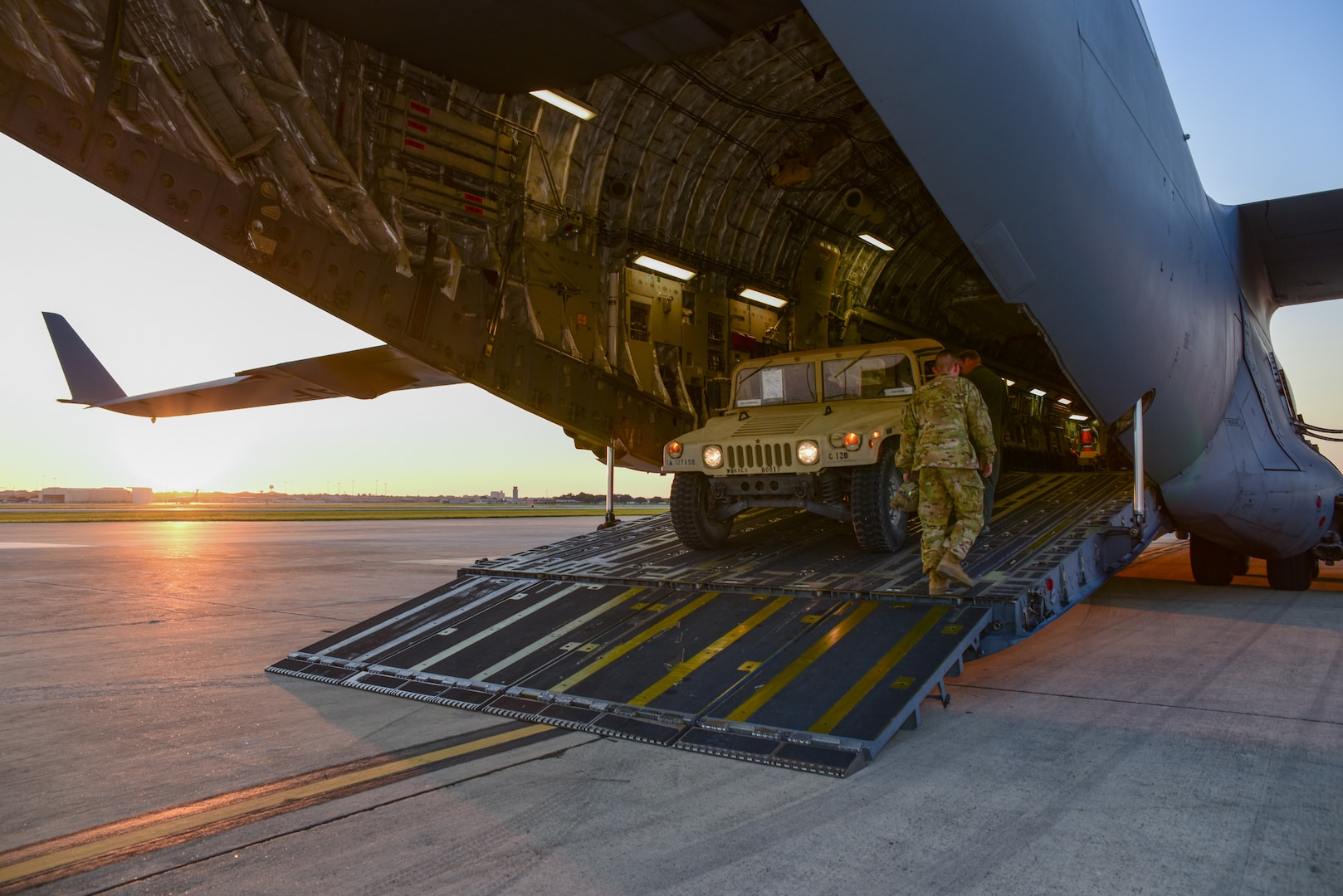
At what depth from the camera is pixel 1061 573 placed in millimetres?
5090

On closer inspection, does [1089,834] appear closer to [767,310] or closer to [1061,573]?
[1061,573]

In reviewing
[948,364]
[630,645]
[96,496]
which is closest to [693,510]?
[630,645]

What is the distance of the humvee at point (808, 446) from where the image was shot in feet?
19.1

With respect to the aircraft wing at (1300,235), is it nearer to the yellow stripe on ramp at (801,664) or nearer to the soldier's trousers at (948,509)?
the soldier's trousers at (948,509)

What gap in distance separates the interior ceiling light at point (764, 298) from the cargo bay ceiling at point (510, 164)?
112 mm

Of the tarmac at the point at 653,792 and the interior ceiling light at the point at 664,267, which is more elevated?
the interior ceiling light at the point at 664,267

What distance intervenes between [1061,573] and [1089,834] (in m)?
2.67

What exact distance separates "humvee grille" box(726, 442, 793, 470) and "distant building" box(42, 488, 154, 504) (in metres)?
78.0

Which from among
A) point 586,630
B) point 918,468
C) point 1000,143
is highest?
point 1000,143

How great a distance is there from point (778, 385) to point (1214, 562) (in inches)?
274

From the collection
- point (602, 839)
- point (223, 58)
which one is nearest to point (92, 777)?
point (602, 839)

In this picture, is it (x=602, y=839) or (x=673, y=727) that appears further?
(x=673, y=727)

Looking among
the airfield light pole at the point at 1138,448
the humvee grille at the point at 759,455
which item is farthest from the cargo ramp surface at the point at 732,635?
the humvee grille at the point at 759,455

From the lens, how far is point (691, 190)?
949 cm
